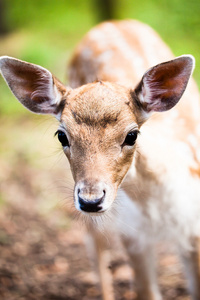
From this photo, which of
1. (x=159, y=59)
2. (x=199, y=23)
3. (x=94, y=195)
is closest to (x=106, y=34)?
(x=159, y=59)

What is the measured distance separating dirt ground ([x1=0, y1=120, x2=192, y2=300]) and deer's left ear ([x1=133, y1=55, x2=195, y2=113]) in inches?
52.2

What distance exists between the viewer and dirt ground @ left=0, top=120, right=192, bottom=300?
5055 mm

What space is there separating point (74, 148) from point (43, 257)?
2638 mm

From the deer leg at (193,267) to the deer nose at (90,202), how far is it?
1.50 meters

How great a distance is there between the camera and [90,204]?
3.01m

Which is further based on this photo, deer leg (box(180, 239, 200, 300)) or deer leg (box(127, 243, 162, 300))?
deer leg (box(127, 243, 162, 300))

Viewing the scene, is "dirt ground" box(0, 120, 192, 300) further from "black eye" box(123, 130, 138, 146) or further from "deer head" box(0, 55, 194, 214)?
"black eye" box(123, 130, 138, 146)

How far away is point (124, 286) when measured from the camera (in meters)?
5.26

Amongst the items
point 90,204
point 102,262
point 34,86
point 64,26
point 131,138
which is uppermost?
point 34,86

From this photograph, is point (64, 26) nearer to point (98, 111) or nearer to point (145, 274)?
point (145, 274)

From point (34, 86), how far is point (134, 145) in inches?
36.1

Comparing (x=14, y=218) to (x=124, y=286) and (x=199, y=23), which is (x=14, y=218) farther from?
(x=199, y=23)

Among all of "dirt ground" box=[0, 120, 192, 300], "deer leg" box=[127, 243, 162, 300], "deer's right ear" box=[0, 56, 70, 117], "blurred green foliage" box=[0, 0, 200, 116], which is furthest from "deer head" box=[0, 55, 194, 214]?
"blurred green foliage" box=[0, 0, 200, 116]

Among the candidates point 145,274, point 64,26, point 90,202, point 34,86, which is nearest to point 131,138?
point 90,202
